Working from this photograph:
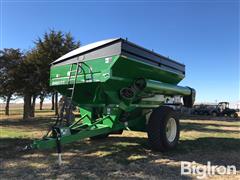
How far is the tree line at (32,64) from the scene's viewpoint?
1780 centimetres

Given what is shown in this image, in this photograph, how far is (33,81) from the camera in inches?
720

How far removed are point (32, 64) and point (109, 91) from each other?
1311 cm

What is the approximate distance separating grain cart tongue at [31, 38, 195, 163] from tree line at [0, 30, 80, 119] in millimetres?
10549

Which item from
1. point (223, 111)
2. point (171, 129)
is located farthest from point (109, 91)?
point (223, 111)

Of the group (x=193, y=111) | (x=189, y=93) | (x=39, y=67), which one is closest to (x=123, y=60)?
(x=189, y=93)

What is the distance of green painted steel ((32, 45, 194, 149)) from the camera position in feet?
20.5

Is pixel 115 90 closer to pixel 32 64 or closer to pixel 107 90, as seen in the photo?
pixel 107 90

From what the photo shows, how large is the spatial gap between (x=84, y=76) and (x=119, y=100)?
3.29ft

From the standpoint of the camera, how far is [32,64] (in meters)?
18.3

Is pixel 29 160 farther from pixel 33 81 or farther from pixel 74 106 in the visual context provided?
pixel 33 81

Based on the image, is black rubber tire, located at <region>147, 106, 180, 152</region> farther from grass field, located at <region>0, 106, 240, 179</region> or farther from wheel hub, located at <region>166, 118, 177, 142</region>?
wheel hub, located at <region>166, 118, 177, 142</region>

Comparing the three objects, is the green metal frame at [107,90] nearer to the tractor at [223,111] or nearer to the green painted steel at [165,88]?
the green painted steel at [165,88]

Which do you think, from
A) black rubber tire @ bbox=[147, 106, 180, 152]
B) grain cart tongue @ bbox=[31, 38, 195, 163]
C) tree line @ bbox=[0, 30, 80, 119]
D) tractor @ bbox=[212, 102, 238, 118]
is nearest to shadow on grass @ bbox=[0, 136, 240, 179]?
black rubber tire @ bbox=[147, 106, 180, 152]

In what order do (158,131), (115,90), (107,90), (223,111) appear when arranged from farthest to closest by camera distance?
(223,111), (158,131), (115,90), (107,90)
